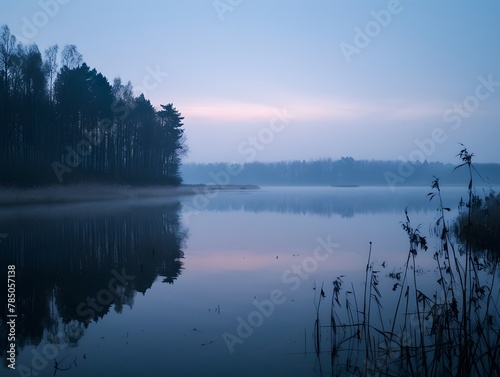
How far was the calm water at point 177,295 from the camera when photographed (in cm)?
476

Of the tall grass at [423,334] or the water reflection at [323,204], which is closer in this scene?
the tall grass at [423,334]

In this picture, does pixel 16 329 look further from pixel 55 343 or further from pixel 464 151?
pixel 464 151

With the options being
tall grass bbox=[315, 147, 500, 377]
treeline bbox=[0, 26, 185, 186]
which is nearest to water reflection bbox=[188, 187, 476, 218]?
treeline bbox=[0, 26, 185, 186]

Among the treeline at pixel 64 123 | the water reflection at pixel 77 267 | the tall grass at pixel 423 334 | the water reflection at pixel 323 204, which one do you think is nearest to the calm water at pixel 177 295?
the water reflection at pixel 77 267

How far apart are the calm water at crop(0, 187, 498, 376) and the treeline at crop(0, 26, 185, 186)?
16.8 metres

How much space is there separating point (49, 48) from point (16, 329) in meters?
34.0

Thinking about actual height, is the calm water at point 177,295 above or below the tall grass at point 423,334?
below

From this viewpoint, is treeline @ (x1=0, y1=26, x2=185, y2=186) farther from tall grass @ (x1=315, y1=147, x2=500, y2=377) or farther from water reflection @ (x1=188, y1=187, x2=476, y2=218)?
tall grass @ (x1=315, y1=147, x2=500, y2=377)

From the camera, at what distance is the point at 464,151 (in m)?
3.85

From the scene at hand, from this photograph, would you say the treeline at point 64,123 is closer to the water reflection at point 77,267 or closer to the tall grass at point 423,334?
the water reflection at point 77,267

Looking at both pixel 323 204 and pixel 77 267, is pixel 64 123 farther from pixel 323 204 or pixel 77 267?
pixel 77 267

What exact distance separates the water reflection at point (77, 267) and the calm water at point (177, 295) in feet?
0.09

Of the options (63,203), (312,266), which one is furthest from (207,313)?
(63,203)

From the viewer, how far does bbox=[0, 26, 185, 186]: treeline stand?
29.0 meters
